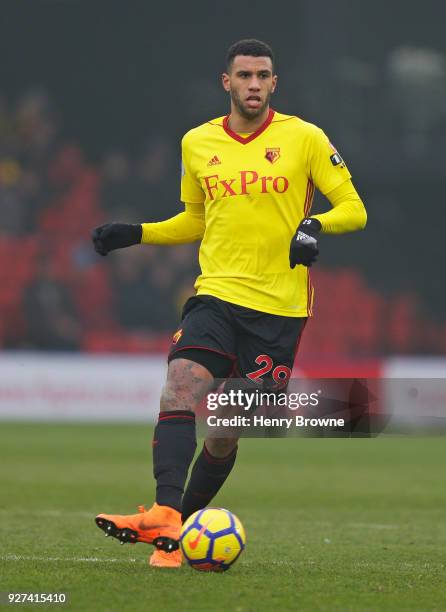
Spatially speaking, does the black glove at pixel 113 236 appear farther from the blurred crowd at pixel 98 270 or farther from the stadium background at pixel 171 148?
the stadium background at pixel 171 148

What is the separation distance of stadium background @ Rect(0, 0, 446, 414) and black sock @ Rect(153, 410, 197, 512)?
1966 centimetres

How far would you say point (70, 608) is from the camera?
455 cm

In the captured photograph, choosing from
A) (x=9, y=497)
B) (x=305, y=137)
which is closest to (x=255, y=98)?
(x=305, y=137)

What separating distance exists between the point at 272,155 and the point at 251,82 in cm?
33

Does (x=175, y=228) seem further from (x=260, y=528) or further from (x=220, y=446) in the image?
(x=260, y=528)

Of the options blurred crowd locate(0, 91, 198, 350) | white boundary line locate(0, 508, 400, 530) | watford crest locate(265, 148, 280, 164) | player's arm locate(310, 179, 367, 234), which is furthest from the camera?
blurred crowd locate(0, 91, 198, 350)

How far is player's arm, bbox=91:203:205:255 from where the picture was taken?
6234 mm

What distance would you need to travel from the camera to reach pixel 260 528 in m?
8.09

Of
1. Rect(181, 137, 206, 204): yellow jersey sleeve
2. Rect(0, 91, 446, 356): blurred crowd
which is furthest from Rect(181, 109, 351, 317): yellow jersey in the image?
Rect(0, 91, 446, 356): blurred crowd

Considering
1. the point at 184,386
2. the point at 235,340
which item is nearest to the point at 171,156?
the point at 235,340

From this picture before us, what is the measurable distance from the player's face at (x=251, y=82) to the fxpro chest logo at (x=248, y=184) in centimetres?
28

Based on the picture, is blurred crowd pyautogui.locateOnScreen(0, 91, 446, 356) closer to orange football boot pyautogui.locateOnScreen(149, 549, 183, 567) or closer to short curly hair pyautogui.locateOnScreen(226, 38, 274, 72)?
short curly hair pyautogui.locateOnScreen(226, 38, 274, 72)

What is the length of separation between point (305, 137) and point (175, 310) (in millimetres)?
19402

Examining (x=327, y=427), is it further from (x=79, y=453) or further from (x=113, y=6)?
(x=113, y=6)
